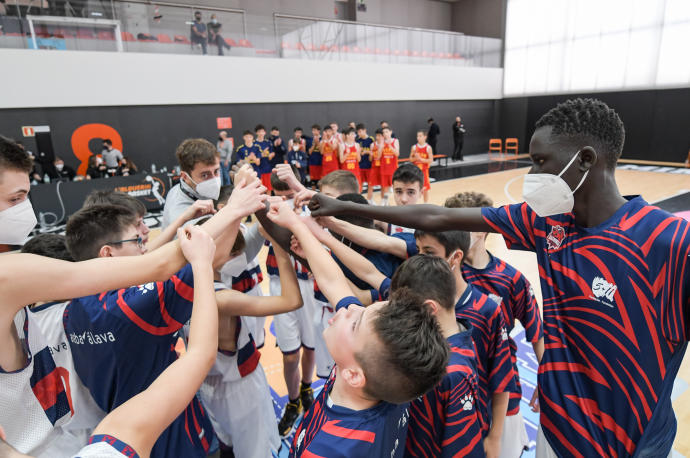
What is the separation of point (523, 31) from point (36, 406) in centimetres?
2385

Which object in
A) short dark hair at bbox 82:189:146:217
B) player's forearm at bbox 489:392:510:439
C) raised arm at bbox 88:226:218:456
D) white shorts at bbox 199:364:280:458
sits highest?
short dark hair at bbox 82:189:146:217

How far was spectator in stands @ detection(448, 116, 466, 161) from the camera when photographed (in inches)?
759

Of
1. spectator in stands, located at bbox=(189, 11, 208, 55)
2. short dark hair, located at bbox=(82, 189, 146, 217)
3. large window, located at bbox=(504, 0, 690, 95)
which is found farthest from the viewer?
large window, located at bbox=(504, 0, 690, 95)

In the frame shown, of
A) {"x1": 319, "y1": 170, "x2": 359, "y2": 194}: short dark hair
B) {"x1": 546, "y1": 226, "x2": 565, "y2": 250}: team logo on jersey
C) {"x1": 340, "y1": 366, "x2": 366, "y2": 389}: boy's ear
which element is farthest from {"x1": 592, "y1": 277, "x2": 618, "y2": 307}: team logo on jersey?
{"x1": 319, "y1": 170, "x2": 359, "y2": 194}: short dark hair

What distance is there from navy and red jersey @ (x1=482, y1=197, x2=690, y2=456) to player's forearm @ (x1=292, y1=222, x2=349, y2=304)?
2.97ft

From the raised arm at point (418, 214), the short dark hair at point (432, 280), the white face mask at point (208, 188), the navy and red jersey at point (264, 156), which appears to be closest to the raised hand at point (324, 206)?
the raised arm at point (418, 214)

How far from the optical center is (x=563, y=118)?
157cm

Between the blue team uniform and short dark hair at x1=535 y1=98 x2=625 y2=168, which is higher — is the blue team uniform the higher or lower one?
the lower one

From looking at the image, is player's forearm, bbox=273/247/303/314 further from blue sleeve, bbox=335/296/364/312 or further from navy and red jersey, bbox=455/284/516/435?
navy and red jersey, bbox=455/284/516/435

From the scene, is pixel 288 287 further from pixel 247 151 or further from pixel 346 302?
pixel 247 151

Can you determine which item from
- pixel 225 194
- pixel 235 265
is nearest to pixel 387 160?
pixel 225 194

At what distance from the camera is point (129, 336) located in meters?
1.59

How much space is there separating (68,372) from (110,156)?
37.0 feet

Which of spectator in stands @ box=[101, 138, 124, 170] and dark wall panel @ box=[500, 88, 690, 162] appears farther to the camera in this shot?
dark wall panel @ box=[500, 88, 690, 162]
